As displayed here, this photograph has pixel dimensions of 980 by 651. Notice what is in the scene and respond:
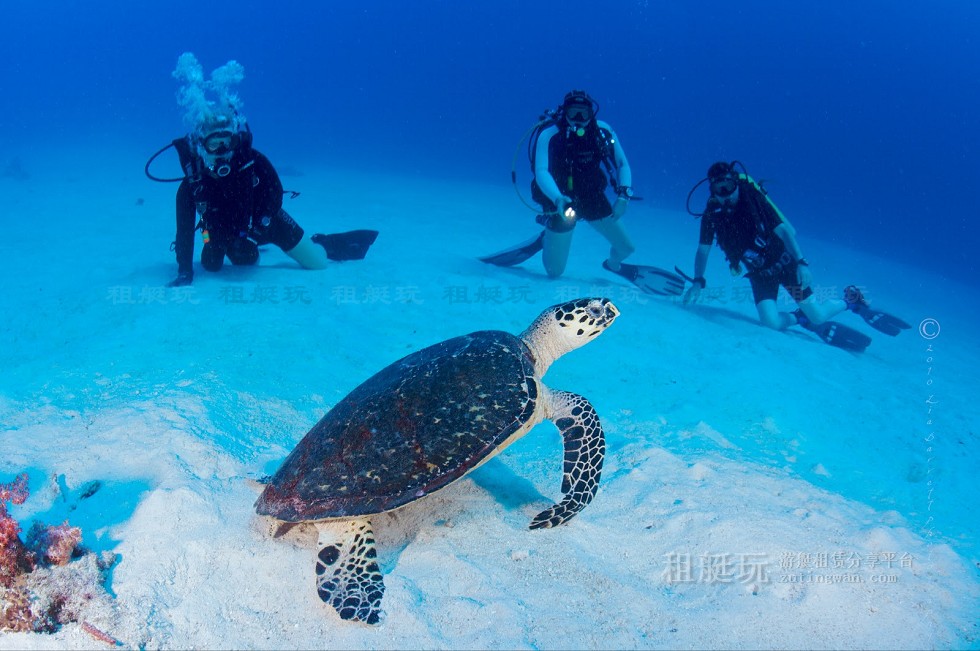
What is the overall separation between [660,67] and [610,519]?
117116mm

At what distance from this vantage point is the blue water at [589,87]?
4322 centimetres

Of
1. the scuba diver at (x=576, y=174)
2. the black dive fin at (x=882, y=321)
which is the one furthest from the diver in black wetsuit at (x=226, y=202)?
the black dive fin at (x=882, y=321)

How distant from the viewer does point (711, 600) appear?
2.42m

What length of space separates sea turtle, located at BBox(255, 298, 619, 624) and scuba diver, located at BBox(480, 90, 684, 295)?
221 inches

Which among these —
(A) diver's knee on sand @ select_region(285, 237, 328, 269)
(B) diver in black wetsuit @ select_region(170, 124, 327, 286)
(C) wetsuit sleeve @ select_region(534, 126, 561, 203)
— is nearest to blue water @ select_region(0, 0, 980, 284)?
(C) wetsuit sleeve @ select_region(534, 126, 561, 203)

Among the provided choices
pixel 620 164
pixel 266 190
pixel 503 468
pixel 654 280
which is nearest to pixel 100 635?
pixel 503 468

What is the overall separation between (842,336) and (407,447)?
8632 mm

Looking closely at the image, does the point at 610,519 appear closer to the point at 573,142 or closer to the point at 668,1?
the point at 573,142

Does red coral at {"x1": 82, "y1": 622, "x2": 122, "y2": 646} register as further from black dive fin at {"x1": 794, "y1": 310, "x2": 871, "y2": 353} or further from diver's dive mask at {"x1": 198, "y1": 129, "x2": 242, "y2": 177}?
black dive fin at {"x1": 794, "y1": 310, "x2": 871, "y2": 353}

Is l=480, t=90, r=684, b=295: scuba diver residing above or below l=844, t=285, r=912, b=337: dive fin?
above

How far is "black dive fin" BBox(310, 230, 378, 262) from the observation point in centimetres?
925

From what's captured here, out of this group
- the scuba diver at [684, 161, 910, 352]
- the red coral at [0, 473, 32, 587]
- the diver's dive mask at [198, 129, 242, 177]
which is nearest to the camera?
the red coral at [0, 473, 32, 587]

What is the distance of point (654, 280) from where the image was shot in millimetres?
9484

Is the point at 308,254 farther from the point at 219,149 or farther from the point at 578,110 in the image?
the point at 578,110
